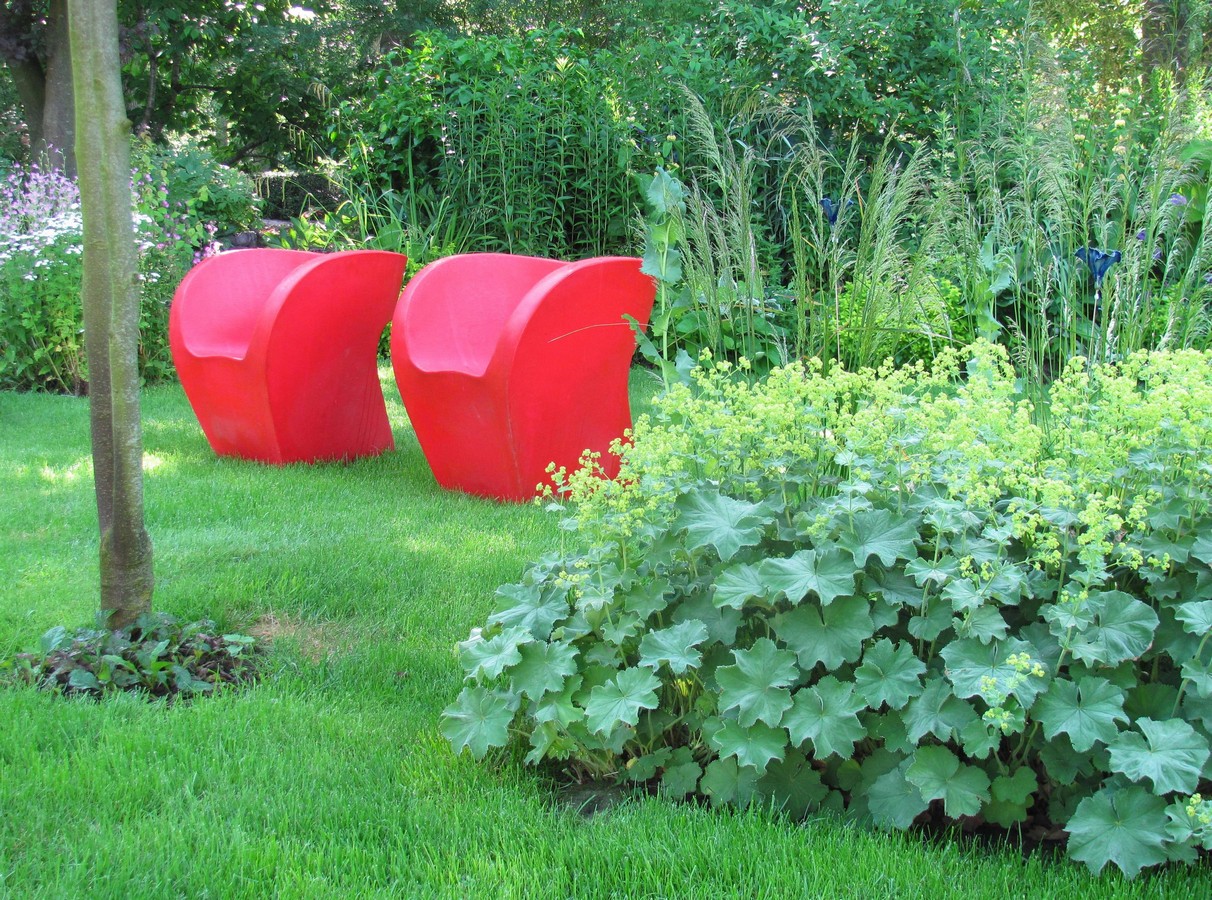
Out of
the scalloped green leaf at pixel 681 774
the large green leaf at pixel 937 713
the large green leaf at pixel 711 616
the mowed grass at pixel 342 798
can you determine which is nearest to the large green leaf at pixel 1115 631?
the large green leaf at pixel 937 713

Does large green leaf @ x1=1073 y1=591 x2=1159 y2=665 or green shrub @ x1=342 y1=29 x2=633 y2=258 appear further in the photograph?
green shrub @ x1=342 y1=29 x2=633 y2=258

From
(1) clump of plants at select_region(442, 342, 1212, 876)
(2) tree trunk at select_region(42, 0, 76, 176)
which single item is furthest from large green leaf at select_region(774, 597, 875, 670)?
(2) tree trunk at select_region(42, 0, 76, 176)

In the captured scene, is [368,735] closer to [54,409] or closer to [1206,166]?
[54,409]

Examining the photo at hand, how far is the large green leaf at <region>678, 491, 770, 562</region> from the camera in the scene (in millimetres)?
1630

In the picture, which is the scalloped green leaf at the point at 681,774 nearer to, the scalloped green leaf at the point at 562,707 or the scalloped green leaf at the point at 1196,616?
the scalloped green leaf at the point at 562,707

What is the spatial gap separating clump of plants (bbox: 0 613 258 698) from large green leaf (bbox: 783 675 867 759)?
1.20m

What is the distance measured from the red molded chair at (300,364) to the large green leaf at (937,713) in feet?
9.91

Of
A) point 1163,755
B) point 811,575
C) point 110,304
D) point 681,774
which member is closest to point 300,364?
point 110,304

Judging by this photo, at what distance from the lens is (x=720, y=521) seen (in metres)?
1.69

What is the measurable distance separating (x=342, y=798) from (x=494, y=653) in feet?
1.11

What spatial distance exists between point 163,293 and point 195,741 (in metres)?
5.27

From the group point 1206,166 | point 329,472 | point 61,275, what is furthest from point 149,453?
point 1206,166

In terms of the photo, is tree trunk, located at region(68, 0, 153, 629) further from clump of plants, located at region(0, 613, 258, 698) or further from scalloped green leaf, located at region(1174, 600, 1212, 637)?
scalloped green leaf, located at region(1174, 600, 1212, 637)

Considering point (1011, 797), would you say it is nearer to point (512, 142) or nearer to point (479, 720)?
point (479, 720)
